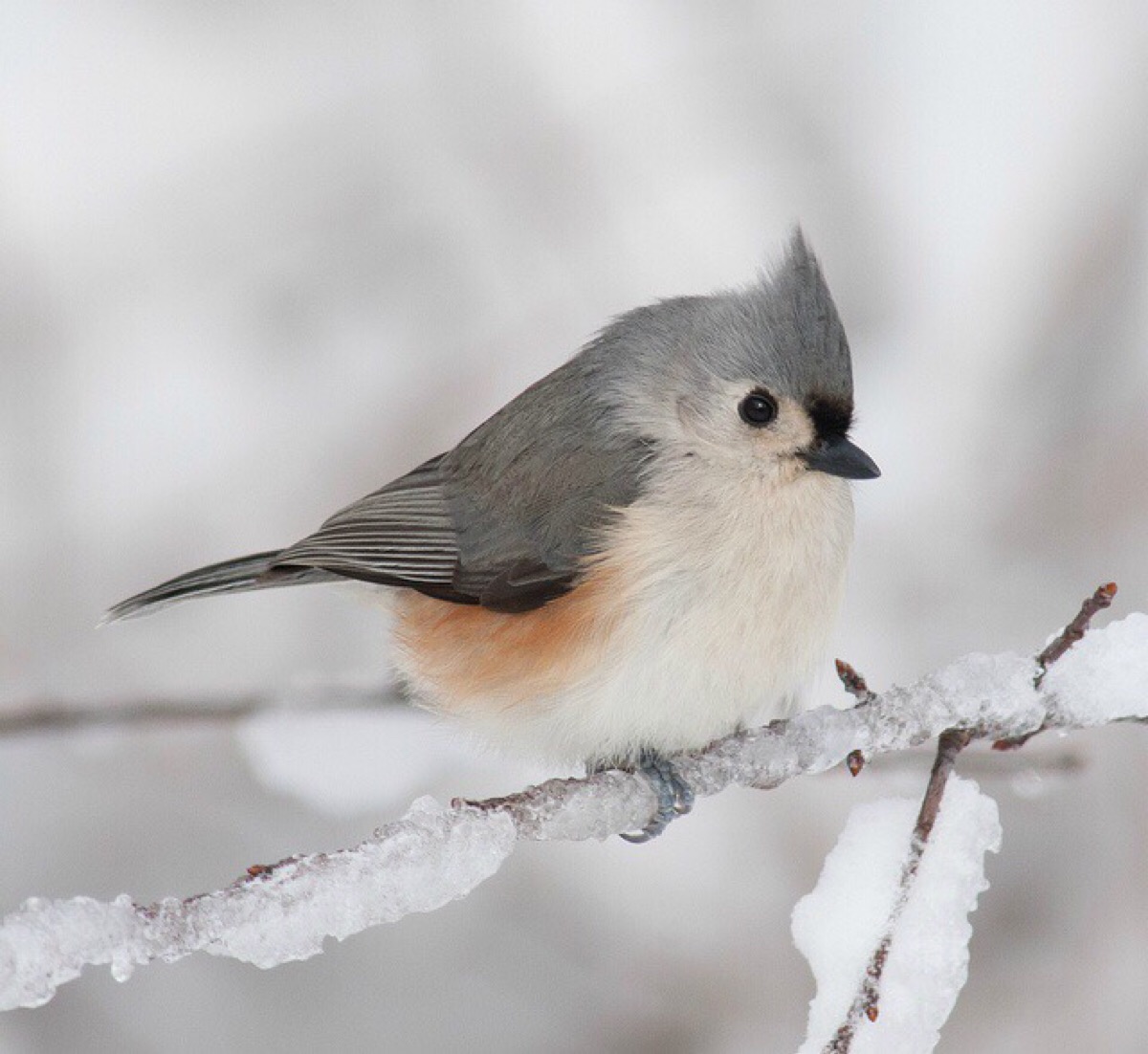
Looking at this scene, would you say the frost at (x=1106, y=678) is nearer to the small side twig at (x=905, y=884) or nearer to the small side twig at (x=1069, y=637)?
the small side twig at (x=1069, y=637)

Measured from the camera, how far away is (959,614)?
3.27 m

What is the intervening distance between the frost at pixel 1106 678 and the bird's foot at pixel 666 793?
52 centimetres

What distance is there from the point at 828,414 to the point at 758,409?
113 millimetres

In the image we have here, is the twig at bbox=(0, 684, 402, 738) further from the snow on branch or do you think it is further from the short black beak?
the short black beak

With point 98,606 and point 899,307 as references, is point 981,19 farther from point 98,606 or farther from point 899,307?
point 98,606

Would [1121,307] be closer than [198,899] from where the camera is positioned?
No

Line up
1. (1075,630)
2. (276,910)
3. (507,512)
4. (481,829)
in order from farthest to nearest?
(507,512)
(1075,630)
(481,829)
(276,910)

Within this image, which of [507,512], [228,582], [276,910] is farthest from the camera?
[228,582]

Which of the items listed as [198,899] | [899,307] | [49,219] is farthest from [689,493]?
[49,219]

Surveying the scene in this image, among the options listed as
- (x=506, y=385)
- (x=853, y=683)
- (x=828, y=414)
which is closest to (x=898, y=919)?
(x=853, y=683)

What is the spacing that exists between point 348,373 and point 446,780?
1.16 meters

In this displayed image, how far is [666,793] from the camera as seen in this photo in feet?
6.14

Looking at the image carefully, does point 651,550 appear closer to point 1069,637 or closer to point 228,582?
point 1069,637

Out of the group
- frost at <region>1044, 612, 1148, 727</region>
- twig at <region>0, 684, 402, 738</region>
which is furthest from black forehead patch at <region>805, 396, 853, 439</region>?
twig at <region>0, 684, 402, 738</region>
